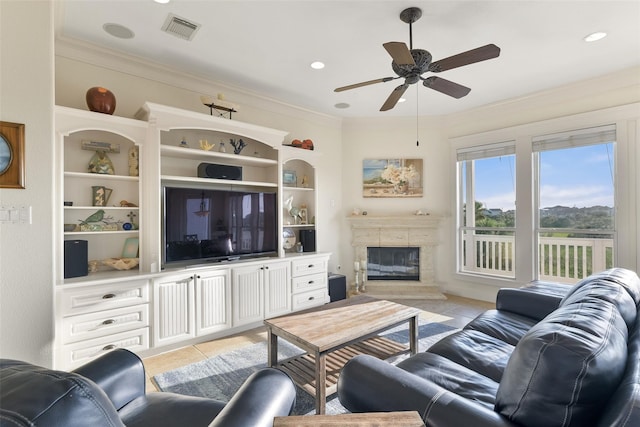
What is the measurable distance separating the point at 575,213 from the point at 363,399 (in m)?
4.00

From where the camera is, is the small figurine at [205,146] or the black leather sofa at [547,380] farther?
the small figurine at [205,146]

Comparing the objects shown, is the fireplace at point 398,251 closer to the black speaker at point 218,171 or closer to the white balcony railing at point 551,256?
the white balcony railing at point 551,256

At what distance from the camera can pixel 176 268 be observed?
298 cm

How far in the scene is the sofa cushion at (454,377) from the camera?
53.1 inches

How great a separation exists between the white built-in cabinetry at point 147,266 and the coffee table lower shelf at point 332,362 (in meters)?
1.13

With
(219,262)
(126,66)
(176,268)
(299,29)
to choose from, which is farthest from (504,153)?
(126,66)

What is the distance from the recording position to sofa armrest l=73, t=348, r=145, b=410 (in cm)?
127

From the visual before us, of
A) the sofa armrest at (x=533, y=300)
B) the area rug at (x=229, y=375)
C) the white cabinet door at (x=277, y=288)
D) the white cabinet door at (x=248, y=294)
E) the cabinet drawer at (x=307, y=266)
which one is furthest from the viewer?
the cabinet drawer at (x=307, y=266)

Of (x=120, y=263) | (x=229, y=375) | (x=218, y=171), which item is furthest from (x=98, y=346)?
(x=218, y=171)

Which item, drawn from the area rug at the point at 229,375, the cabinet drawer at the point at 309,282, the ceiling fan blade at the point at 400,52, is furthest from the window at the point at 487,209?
the ceiling fan blade at the point at 400,52

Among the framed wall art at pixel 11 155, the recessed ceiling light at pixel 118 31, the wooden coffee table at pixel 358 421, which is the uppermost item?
the recessed ceiling light at pixel 118 31

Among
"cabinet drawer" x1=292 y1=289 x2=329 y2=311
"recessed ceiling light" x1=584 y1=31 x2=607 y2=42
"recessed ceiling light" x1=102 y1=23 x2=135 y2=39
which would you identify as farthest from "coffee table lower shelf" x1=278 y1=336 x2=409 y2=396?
"recessed ceiling light" x1=584 y1=31 x2=607 y2=42

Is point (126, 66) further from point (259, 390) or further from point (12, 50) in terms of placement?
point (259, 390)

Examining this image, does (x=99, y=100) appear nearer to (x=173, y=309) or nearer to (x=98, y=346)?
(x=173, y=309)
